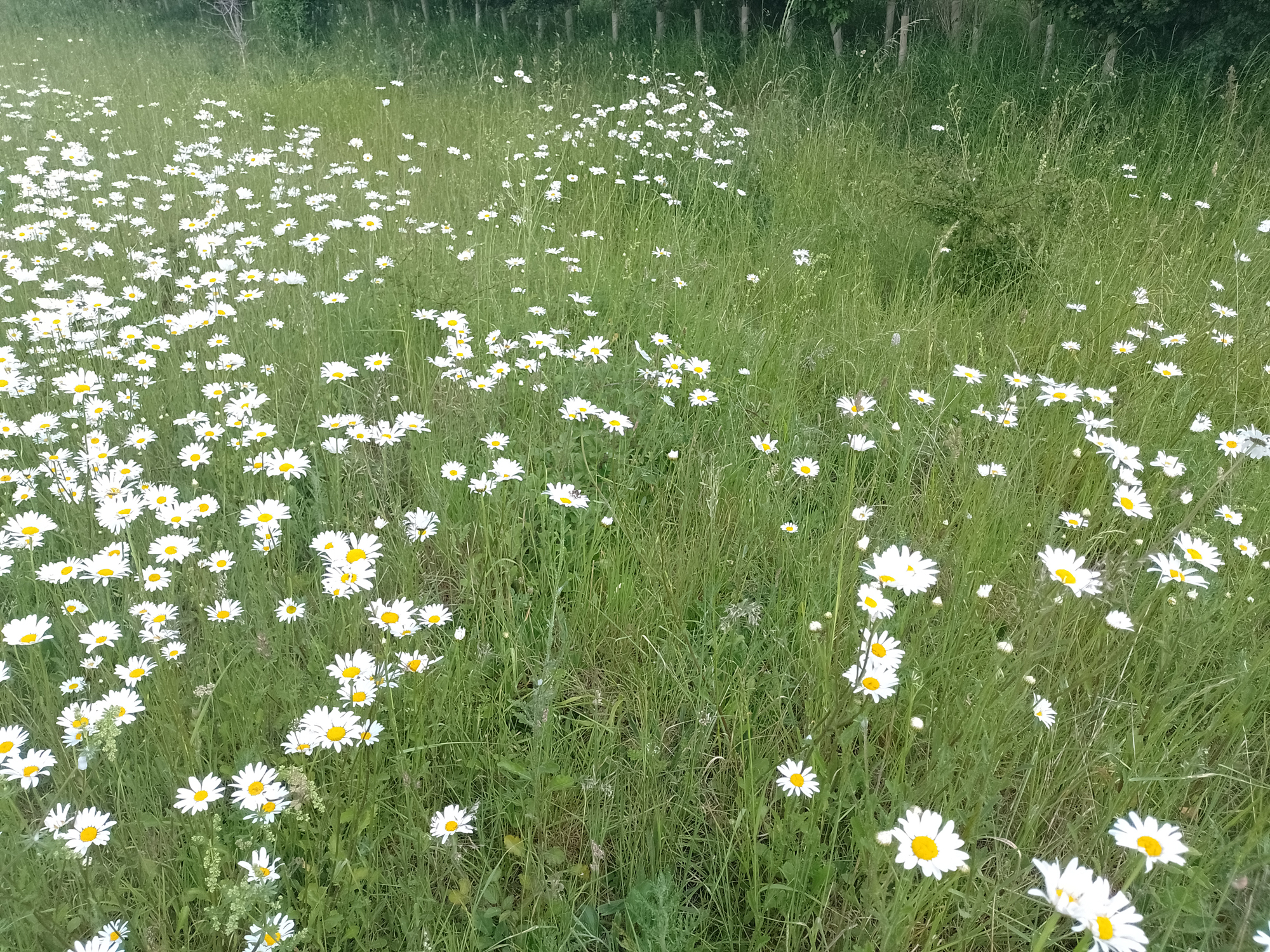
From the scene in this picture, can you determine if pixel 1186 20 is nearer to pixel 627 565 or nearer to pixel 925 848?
pixel 627 565

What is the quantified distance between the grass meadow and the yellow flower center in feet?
A: 0.04

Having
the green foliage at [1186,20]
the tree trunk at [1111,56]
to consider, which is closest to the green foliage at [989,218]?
the tree trunk at [1111,56]

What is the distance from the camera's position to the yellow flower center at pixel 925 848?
107 cm

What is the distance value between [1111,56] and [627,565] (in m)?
6.37

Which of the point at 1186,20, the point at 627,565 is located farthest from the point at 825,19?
the point at 627,565

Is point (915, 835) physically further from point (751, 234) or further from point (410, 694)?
point (751, 234)

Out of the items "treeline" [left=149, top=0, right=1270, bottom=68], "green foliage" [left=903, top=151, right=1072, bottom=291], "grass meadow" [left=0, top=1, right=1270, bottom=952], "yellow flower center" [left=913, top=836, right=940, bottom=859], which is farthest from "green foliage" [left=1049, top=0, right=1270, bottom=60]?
"yellow flower center" [left=913, top=836, right=940, bottom=859]

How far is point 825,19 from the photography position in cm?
833

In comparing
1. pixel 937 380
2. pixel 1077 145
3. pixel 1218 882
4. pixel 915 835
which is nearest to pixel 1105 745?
pixel 1218 882

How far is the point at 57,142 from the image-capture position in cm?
511

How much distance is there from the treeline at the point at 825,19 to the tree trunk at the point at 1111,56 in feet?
0.04

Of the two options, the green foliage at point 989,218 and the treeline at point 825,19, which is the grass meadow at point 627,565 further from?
the treeline at point 825,19

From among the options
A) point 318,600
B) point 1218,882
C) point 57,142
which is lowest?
point 1218,882

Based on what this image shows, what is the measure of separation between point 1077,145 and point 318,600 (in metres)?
5.68
